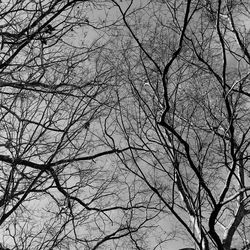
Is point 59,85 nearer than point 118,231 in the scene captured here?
Yes

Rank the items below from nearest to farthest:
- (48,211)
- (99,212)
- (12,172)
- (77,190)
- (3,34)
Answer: (12,172) < (3,34) < (48,211) < (77,190) < (99,212)

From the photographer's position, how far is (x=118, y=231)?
16.0 feet

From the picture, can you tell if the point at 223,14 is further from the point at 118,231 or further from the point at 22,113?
the point at 22,113

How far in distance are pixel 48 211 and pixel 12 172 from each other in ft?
6.26

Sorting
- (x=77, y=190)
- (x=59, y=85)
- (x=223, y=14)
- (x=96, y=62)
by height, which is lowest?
(x=77, y=190)

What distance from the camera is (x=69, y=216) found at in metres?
3.71

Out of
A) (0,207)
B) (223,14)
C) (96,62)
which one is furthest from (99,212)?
(223,14)

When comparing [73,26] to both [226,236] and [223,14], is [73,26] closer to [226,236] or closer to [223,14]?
[223,14]

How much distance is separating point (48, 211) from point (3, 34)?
2.07m

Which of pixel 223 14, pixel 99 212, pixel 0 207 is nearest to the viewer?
pixel 0 207

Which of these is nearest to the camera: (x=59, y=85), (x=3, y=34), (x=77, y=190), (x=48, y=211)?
(x=3, y=34)

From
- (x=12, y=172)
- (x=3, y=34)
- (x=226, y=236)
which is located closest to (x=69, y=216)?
(x=12, y=172)

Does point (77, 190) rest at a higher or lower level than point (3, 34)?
lower

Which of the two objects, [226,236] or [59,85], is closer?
[59,85]
